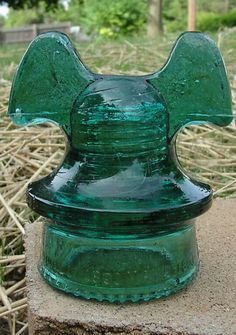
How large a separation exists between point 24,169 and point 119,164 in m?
0.94

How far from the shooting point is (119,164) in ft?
2.35

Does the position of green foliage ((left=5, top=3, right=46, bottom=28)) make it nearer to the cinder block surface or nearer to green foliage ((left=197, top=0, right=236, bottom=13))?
green foliage ((left=197, top=0, right=236, bottom=13))

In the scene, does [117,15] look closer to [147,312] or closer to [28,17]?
[147,312]

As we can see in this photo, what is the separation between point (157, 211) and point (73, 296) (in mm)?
139

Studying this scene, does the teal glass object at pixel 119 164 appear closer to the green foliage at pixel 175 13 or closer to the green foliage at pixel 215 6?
the green foliage at pixel 175 13

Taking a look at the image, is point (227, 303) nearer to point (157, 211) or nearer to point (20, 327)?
point (157, 211)

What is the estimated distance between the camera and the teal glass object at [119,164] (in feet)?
2.32

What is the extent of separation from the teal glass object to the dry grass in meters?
0.37

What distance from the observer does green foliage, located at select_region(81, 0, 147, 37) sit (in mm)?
12031

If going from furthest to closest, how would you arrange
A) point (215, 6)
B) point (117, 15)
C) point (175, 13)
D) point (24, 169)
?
point (215, 6) < point (175, 13) < point (117, 15) < point (24, 169)

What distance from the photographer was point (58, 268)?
2.48 feet

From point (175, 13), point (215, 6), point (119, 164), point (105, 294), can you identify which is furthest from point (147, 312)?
point (215, 6)

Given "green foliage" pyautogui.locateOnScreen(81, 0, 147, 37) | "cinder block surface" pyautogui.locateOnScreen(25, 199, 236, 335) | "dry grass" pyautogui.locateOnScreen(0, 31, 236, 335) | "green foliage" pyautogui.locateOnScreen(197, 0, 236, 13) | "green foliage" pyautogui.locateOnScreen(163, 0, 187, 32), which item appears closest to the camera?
"cinder block surface" pyautogui.locateOnScreen(25, 199, 236, 335)

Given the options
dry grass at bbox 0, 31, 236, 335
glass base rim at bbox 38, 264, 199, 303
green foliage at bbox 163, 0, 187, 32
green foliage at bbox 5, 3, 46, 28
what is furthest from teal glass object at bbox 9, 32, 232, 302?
green foliage at bbox 5, 3, 46, 28
